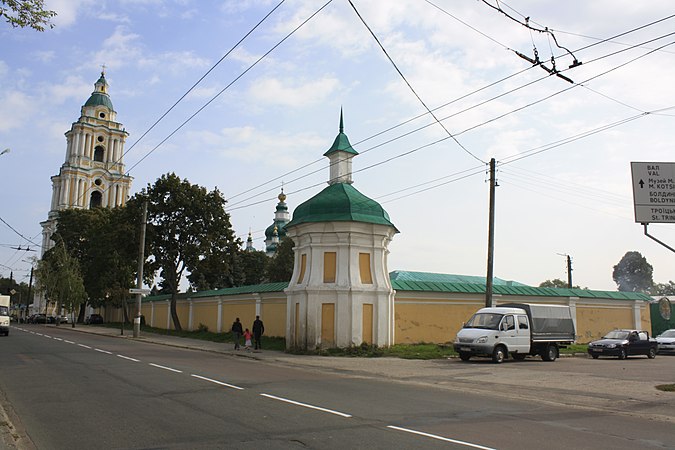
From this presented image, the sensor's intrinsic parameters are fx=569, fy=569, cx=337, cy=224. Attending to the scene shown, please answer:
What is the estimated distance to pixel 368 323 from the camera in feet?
85.0

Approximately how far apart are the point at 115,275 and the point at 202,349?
102ft

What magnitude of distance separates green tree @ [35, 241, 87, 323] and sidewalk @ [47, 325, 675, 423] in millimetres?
36235

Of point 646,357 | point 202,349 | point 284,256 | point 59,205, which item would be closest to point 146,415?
point 202,349

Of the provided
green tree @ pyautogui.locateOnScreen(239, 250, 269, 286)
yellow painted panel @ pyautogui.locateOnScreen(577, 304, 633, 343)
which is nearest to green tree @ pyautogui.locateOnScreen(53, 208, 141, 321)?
green tree @ pyautogui.locateOnScreen(239, 250, 269, 286)

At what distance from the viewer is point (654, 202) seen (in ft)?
48.8

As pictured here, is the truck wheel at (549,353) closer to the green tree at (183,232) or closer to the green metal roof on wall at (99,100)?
the green tree at (183,232)

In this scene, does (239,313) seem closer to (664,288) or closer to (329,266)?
(329,266)

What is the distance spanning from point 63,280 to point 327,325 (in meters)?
39.7

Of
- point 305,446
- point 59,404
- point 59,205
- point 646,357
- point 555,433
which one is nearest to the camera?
point 305,446

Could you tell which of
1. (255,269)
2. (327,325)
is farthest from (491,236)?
(255,269)

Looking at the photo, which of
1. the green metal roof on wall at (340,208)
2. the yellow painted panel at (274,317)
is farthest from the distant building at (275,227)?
the green metal roof on wall at (340,208)

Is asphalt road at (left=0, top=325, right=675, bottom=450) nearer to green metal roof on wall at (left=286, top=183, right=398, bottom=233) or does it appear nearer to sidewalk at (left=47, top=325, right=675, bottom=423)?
sidewalk at (left=47, top=325, right=675, bottom=423)

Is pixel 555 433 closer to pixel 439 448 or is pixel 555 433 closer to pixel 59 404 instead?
pixel 439 448

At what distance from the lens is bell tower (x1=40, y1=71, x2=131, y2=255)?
263 feet
